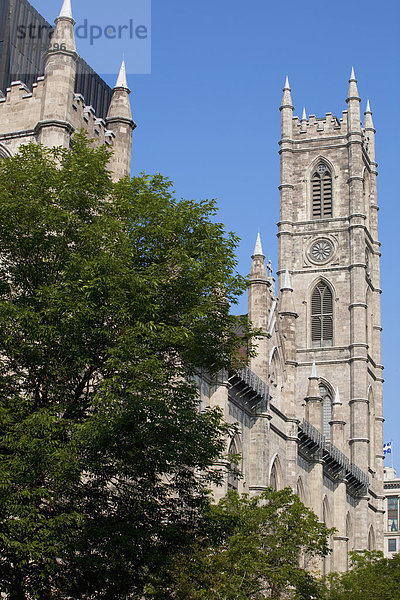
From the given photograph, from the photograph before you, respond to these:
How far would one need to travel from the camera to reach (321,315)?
77438 millimetres

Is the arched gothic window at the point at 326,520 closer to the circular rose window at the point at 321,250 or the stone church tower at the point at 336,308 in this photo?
the stone church tower at the point at 336,308

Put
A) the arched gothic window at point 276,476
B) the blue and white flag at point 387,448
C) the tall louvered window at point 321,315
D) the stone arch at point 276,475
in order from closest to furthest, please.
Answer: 1. the stone arch at point 276,475
2. the arched gothic window at point 276,476
3. the tall louvered window at point 321,315
4. the blue and white flag at point 387,448

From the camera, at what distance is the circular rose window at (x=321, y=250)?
79.1 metres

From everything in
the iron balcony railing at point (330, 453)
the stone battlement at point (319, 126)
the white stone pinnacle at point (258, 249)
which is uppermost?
the stone battlement at point (319, 126)

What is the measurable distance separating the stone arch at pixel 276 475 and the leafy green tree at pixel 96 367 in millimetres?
27022

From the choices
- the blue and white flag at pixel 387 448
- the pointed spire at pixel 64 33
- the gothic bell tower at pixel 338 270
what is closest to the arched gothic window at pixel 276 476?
the gothic bell tower at pixel 338 270

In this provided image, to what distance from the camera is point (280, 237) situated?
7969 centimetres

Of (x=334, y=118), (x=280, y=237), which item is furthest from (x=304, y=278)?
(x=334, y=118)

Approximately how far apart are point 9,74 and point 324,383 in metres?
35.9

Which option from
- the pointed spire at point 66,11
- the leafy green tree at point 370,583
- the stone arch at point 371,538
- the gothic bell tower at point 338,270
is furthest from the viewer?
the gothic bell tower at point 338,270

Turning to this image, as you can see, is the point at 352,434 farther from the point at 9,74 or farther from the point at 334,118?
the point at 9,74

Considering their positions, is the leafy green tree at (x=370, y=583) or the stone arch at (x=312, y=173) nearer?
the leafy green tree at (x=370, y=583)

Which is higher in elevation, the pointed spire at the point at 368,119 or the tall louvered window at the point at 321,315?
the pointed spire at the point at 368,119

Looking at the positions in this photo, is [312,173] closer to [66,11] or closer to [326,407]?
[326,407]
